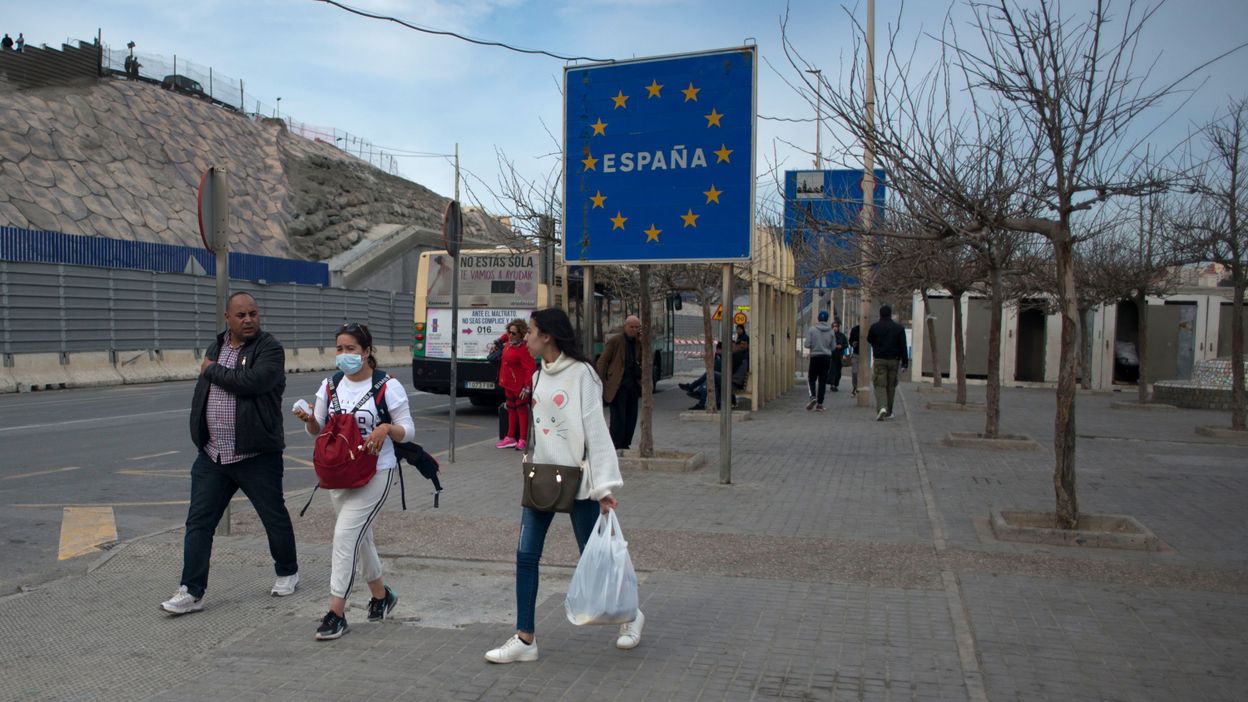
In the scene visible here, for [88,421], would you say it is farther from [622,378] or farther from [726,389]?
[726,389]

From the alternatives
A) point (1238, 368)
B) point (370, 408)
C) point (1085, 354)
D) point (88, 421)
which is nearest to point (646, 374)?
point (370, 408)

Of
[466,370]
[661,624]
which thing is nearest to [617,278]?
[466,370]

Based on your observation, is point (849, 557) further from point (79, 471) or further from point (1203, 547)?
point (79, 471)

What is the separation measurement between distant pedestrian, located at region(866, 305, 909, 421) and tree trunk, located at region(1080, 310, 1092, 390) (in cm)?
826

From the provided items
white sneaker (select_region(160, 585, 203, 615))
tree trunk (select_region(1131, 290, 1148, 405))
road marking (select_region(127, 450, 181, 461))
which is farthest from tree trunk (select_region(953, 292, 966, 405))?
white sneaker (select_region(160, 585, 203, 615))

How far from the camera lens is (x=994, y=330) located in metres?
13.3

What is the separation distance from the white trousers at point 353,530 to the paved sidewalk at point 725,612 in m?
0.32

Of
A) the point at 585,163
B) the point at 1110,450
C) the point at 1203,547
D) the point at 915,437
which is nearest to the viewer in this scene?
the point at 1203,547

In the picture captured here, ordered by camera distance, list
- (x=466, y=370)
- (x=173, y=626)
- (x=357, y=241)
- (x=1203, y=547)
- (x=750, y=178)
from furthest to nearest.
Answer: (x=357, y=241) < (x=466, y=370) < (x=750, y=178) < (x=1203, y=547) < (x=173, y=626)

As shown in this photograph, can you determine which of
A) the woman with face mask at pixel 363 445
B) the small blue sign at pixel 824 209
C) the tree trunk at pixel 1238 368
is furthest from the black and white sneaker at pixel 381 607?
the tree trunk at pixel 1238 368

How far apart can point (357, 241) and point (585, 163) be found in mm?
37933

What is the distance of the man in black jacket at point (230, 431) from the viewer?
5383mm

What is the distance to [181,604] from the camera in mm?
5336

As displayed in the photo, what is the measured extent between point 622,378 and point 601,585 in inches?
Result: 254
